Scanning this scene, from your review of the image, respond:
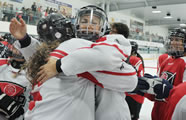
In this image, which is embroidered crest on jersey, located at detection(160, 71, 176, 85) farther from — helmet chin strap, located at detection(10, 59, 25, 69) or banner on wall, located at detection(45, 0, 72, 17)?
banner on wall, located at detection(45, 0, 72, 17)

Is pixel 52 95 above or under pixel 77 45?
under

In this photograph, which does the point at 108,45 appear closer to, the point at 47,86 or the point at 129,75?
the point at 129,75

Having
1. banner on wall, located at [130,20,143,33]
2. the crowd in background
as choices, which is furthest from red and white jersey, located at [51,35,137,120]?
banner on wall, located at [130,20,143,33]

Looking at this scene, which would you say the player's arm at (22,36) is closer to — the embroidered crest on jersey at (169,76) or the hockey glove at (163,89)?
the hockey glove at (163,89)

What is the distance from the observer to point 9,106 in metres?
1.61

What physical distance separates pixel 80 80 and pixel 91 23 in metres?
0.43

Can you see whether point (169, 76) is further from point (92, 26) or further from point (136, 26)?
point (136, 26)

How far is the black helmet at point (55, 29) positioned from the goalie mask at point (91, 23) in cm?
14

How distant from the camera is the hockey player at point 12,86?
5.24ft

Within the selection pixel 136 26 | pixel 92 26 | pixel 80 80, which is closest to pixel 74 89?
pixel 80 80

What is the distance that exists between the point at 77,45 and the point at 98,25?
1.06 ft

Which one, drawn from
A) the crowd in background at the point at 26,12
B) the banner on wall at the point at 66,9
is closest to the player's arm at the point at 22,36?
the crowd in background at the point at 26,12

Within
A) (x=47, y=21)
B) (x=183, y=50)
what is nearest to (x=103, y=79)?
(x=47, y=21)

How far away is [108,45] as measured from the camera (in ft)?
2.73
